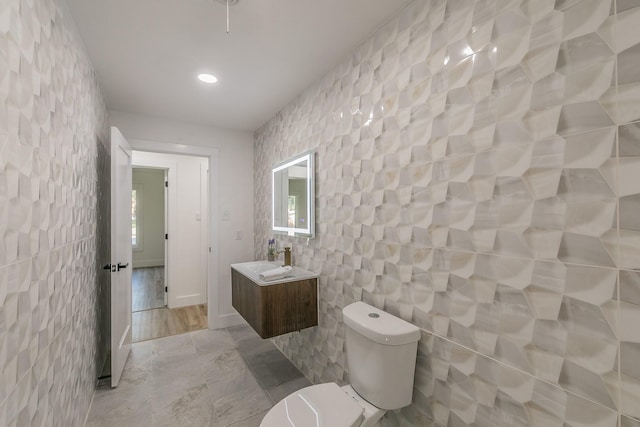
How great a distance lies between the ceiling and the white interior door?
1.72 feet

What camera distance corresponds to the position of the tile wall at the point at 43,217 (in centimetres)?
90

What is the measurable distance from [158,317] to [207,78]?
308cm

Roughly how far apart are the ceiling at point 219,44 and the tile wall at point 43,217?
19 cm

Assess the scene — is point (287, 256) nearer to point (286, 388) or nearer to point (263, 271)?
point (263, 271)

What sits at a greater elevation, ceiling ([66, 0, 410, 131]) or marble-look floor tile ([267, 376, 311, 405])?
ceiling ([66, 0, 410, 131])

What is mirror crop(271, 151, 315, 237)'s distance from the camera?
2193 mm

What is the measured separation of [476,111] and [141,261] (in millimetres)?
7896

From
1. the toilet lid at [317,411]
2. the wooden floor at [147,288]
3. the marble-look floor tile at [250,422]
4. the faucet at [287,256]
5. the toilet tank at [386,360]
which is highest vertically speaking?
the faucet at [287,256]

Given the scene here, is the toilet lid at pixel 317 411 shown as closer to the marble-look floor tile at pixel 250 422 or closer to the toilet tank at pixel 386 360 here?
the toilet tank at pixel 386 360

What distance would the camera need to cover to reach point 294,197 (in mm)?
2451

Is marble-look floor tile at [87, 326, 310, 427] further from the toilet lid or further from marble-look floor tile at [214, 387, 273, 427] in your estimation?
the toilet lid

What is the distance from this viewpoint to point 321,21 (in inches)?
60.3

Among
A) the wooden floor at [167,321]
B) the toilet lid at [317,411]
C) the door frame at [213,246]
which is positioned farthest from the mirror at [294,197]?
the wooden floor at [167,321]

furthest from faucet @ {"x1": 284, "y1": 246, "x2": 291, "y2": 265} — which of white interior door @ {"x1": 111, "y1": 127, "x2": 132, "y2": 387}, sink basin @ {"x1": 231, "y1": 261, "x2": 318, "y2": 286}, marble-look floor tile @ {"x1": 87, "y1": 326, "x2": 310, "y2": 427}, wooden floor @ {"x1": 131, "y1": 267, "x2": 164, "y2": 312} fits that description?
wooden floor @ {"x1": 131, "y1": 267, "x2": 164, "y2": 312}
